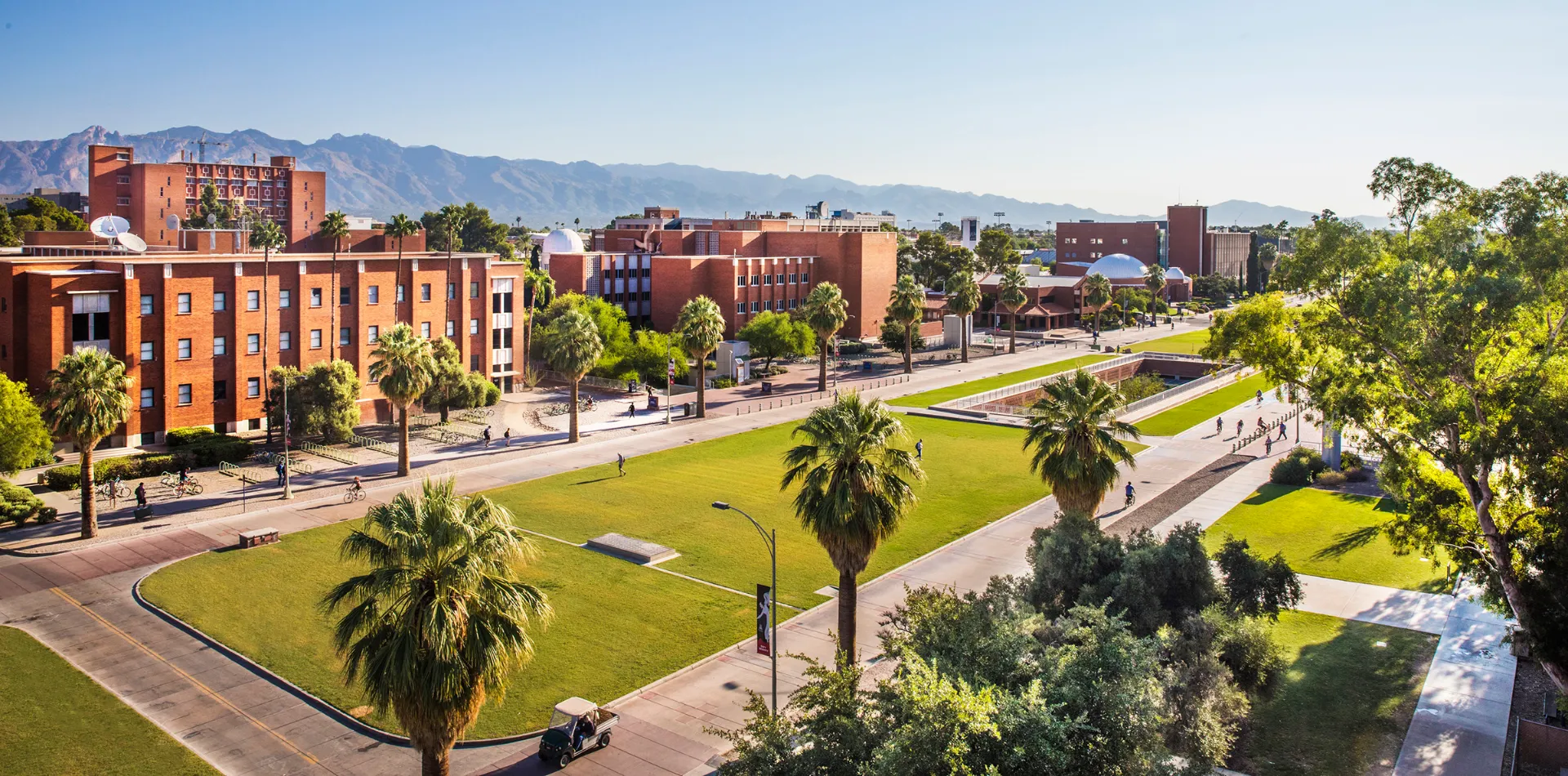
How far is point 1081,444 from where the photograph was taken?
3691 cm

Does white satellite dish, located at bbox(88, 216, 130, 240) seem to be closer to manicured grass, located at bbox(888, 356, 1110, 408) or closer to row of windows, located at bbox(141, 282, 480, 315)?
row of windows, located at bbox(141, 282, 480, 315)

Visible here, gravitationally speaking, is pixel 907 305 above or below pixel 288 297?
above

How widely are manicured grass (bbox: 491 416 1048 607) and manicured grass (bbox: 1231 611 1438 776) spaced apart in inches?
599

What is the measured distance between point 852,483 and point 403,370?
1269 inches

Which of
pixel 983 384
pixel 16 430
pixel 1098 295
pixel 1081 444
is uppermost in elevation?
pixel 1098 295

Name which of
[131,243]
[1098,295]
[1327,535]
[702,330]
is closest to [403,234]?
[702,330]

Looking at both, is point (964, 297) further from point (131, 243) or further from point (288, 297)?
point (131, 243)

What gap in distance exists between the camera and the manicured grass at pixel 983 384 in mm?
84188

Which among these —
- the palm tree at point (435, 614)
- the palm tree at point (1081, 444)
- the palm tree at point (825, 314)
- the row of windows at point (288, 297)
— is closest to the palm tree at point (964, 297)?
the palm tree at point (825, 314)

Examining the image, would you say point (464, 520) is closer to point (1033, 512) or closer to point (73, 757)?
point (73, 757)

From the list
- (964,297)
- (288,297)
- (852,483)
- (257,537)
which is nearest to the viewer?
(852,483)

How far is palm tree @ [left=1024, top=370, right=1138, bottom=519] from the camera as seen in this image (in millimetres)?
36625

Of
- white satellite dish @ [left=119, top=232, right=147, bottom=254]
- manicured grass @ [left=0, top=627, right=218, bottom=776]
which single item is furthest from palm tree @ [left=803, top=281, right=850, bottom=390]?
manicured grass @ [left=0, top=627, right=218, bottom=776]

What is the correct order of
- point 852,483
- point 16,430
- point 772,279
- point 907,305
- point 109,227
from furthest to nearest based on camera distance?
point 772,279
point 907,305
point 109,227
point 16,430
point 852,483
